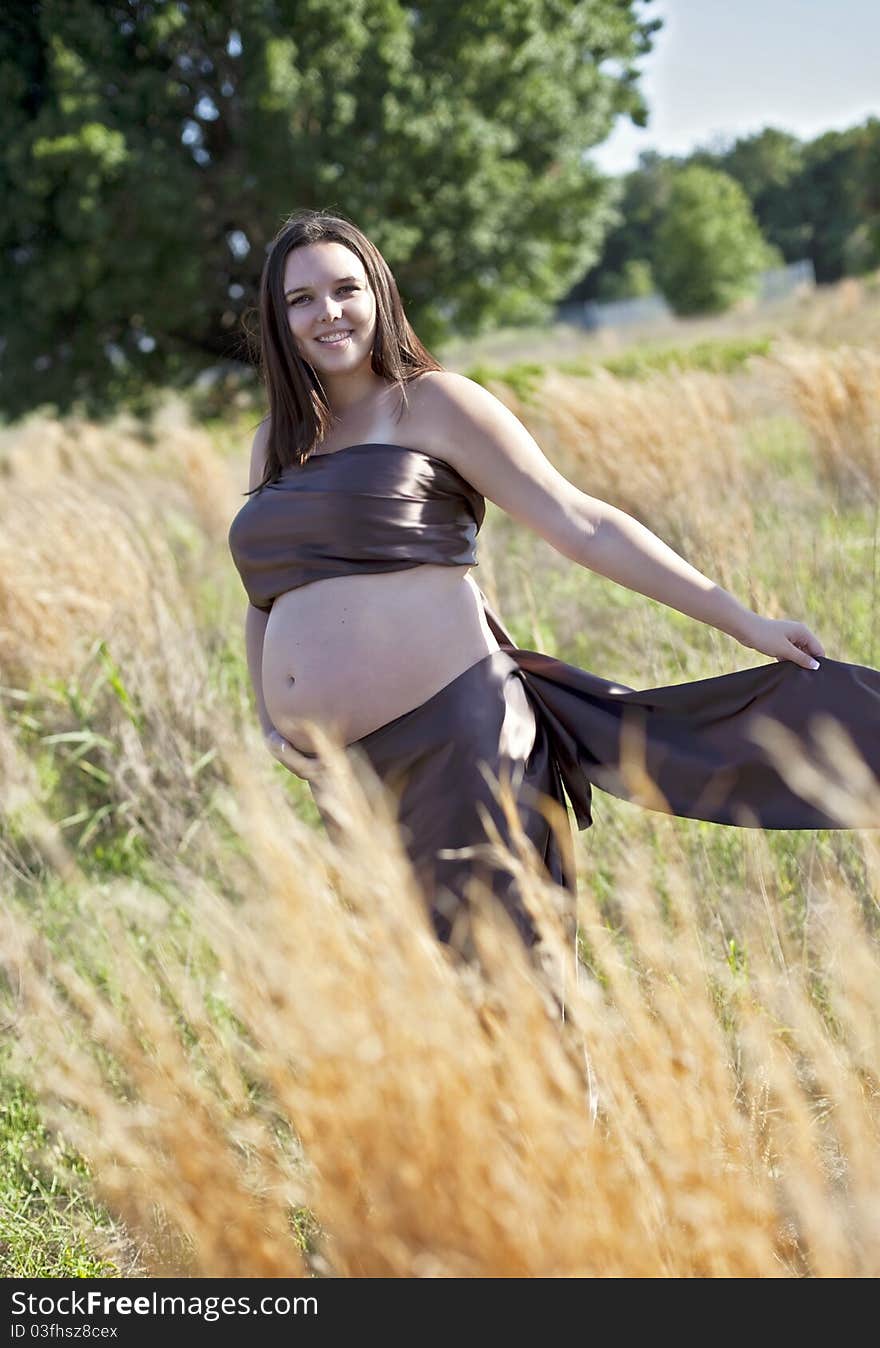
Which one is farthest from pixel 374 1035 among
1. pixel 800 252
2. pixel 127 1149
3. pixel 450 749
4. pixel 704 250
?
pixel 800 252

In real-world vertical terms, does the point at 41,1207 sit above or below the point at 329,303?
below

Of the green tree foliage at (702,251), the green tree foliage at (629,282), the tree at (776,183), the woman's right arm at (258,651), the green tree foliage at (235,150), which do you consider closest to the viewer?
the woman's right arm at (258,651)

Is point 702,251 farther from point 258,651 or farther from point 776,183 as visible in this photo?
point 258,651

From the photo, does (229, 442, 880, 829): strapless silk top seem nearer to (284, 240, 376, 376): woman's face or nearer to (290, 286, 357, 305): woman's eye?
(284, 240, 376, 376): woman's face

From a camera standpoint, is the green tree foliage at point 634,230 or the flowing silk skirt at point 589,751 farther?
the green tree foliage at point 634,230

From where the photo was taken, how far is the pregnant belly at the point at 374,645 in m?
2.12

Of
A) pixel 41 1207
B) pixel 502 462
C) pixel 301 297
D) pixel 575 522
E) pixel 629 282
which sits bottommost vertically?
pixel 41 1207

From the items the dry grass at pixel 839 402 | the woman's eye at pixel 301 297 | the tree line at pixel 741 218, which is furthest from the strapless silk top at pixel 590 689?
the tree line at pixel 741 218

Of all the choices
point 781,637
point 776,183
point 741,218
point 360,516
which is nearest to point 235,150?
point 360,516

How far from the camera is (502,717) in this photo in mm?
2133

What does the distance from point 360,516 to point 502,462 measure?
0.89ft

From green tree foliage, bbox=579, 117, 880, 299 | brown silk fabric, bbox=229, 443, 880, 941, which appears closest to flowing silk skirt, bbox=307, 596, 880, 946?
brown silk fabric, bbox=229, 443, 880, 941

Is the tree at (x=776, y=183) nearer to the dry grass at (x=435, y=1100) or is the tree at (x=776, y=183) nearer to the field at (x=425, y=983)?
the field at (x=425, y=983)

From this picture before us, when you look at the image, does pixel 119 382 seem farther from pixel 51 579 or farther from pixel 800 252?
pixel 800 252
